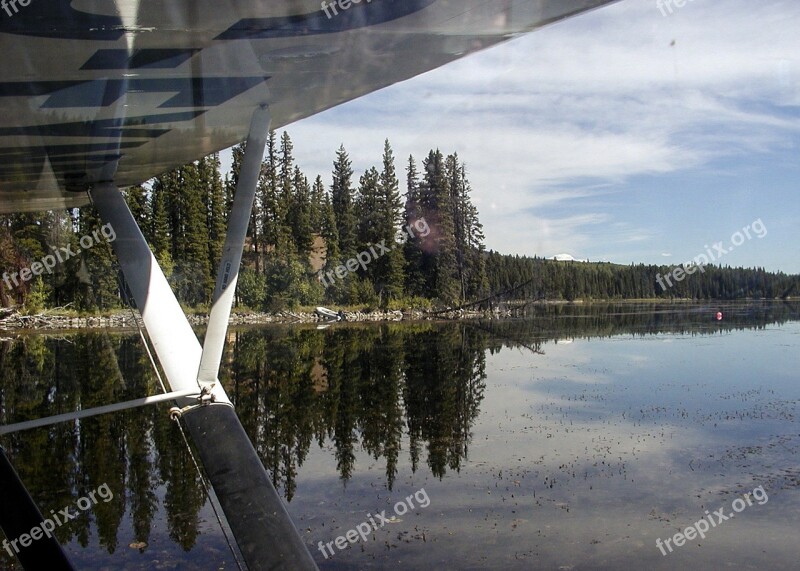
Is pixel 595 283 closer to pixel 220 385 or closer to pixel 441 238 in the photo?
pixel 441 238

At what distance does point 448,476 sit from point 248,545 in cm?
937

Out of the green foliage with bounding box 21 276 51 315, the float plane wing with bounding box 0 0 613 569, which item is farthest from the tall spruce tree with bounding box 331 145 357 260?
the float plane wing with bounding box 0 0 613 569

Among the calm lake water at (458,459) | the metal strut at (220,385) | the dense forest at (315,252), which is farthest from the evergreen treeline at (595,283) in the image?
the metal strut at (220,385)

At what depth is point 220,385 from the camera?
3176mm

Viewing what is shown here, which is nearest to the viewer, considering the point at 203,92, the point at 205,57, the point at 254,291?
the point at 205,57

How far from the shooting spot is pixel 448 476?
11.8 meters

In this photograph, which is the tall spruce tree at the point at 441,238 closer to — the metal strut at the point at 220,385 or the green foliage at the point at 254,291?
the metal strut at the point at 220,385

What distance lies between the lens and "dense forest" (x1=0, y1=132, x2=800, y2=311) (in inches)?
259

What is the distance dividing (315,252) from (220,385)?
24101mm

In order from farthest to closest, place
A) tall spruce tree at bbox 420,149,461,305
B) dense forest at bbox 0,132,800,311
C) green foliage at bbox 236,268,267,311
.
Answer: green foliage at bbox 236,268,267,311, tall spruce tree at bbox 420,149,461,305, dense forest at bbox 0,132,800,311

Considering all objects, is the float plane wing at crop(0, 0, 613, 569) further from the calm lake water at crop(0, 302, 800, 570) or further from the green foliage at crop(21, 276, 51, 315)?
the green foliage at crop(21, 276, 51, 315)

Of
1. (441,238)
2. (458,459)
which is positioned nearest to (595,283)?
(441,238)

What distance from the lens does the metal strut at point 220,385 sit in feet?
9.09

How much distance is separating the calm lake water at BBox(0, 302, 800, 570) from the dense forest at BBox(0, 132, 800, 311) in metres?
2.75
